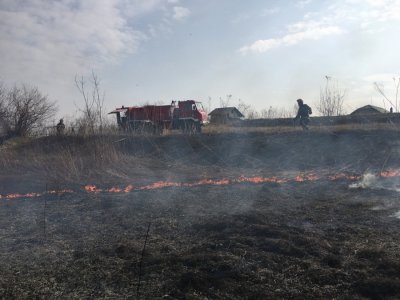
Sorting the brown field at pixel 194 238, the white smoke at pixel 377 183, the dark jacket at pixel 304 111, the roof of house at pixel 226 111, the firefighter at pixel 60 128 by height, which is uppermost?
the roof of house at pixel 226 111

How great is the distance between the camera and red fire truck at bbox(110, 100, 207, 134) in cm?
2433

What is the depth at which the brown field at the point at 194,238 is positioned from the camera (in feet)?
14.1

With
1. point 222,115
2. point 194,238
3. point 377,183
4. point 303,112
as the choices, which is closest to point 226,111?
point 222,115

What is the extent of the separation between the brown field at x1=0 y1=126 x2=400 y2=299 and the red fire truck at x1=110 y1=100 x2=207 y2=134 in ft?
35.6

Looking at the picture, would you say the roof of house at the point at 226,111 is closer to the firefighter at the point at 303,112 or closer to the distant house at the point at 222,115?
the distant house at the point at 222,115

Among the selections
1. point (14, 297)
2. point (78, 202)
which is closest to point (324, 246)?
point (14, 297)

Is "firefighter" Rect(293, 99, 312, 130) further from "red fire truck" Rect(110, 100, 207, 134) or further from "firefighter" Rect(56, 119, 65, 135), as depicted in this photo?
"firefighter" Rect(56, 119, 65, 135)

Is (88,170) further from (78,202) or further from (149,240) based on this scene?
(149,240)

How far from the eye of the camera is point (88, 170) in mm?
12938

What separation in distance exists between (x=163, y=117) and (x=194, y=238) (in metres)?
19.3

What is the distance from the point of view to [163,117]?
979 inches

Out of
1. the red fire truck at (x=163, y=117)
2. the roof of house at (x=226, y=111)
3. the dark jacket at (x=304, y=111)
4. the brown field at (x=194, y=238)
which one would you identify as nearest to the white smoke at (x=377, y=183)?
the brown field at (x=194, y=238)

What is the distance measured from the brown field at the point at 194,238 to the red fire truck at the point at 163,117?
10855 millimetres

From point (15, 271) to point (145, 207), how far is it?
350cm
